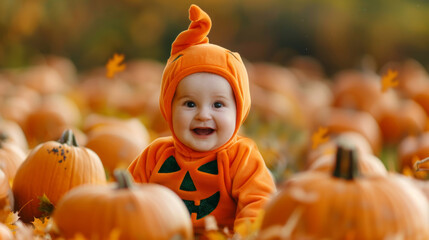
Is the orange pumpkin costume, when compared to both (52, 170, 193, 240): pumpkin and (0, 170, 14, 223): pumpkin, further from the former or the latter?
(0, 170, 14, 223): pumpkin

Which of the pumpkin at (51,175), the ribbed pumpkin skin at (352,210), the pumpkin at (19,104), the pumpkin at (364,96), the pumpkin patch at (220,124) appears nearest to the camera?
the ribbed pumpkin skin at (352,210)

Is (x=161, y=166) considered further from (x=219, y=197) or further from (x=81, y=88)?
(x=81, y=88)

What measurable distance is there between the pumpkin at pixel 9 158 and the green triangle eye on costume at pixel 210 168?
115cm

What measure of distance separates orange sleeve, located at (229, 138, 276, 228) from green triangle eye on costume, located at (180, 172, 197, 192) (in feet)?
0.56

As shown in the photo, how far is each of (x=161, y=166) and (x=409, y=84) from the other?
17.9ft

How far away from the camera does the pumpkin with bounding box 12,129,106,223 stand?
121 inches

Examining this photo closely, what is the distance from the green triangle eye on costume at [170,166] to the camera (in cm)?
289

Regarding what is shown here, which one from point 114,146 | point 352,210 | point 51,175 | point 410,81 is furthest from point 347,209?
point 410,81

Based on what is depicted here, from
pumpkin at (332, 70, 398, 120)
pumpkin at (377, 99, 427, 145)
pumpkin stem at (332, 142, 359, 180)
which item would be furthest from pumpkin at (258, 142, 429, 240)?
pumpkin at (332, 70, 398, 120)

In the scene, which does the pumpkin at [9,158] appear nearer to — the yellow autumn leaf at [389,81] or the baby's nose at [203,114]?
the baby's nose at [203,114]

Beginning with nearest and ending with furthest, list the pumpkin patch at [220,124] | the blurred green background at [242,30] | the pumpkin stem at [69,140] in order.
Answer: the pumpkin patch at [220,124], the pumpkin stem at [69,140], the blurred green background at [242,30]

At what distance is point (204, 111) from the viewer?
277 cm

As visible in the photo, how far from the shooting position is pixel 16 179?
10.4 ft

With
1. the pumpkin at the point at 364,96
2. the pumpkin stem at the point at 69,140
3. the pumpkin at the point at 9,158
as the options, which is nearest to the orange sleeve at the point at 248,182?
the pumpkin stem at the point at 69,140
